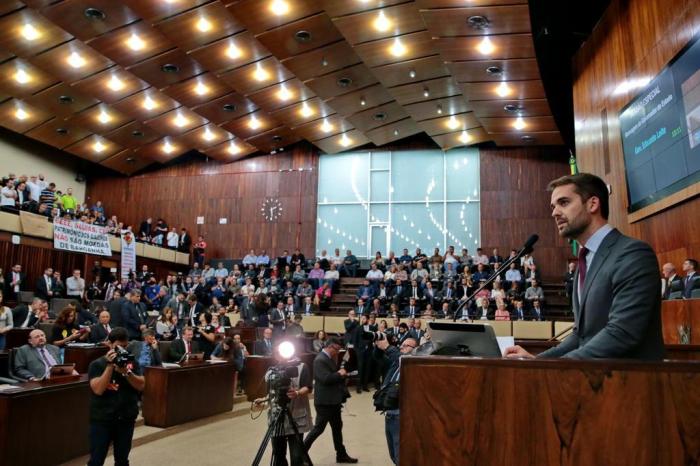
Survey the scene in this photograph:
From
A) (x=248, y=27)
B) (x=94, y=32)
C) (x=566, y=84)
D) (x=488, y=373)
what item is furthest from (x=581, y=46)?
(x=488, y=373)

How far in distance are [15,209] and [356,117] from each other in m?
8.53

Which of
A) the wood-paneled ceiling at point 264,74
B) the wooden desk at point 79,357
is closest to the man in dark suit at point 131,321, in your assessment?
the wooden desk at point 79,357

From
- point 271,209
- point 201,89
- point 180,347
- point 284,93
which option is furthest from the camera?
point 271,209

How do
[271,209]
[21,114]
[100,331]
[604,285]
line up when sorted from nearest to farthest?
[604,285] → [100,331] → [21,114] → [271,209]

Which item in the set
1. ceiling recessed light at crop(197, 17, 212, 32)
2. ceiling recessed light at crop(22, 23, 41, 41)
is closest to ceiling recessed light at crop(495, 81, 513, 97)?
ceiling recessed light at crop(197, 17, 212, 32)

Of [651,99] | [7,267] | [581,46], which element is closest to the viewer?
[651,99]

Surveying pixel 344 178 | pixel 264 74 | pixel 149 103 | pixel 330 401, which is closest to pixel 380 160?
pixel 344 178

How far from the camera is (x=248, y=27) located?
35.0ft

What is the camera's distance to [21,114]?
14.5m

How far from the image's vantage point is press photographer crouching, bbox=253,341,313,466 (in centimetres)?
456

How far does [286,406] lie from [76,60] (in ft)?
34.8

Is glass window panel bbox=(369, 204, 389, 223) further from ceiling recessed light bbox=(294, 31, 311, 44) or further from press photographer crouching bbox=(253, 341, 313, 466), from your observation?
press photographer crouching bbox=(253, 341, 313, 466)

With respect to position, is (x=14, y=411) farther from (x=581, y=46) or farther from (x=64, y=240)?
(x=64, y=240)

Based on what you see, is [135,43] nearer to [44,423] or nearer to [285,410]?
[44,423]
